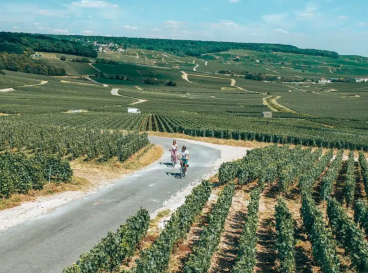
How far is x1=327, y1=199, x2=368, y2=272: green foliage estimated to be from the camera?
604 inches

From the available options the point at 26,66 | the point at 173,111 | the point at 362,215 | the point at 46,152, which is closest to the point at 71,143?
the point at 46,152

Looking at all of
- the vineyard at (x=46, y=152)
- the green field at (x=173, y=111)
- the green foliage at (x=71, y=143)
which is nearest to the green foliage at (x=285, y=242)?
the vineyard at (x=46, y=152)

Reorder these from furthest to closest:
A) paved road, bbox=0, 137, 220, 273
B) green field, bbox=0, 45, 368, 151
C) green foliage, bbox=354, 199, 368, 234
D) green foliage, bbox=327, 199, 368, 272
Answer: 1. green field, bbox=0, 45, 368, 151
2. green foliage, bbox=354, 199, 368, 234
3. green foliage, bbox=327, 199, 368, 272
4. paved road, bbox=0, 137, 220, 273

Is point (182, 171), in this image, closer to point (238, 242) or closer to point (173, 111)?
point (238, 242)

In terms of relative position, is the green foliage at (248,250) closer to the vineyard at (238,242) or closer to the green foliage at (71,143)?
the vineyard at (238,242)

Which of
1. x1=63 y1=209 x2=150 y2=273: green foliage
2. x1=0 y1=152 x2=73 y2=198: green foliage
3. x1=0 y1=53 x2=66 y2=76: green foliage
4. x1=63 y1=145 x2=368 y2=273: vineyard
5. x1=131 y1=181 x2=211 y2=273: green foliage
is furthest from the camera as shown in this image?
x1=0 y1=53 x2=66 y2=76: green foliage

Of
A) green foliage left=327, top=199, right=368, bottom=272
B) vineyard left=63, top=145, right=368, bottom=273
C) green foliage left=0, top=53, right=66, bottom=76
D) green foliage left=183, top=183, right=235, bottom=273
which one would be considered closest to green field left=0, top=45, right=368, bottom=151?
green foliage left=0, top=53, right=66, bottom=76

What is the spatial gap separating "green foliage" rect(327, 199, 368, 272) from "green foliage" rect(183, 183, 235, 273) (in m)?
6.20

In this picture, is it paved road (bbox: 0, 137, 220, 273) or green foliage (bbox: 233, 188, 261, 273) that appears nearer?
green foliage (bbox: 233, 188, 261, 273)

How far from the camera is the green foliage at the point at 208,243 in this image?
44.5 ft

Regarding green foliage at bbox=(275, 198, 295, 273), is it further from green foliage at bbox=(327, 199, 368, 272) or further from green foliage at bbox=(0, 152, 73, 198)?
green foliage at bbox=(0, 152, 73, 198)

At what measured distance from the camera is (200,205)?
22000 millimetres

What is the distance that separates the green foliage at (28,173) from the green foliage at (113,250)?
963 centimetres

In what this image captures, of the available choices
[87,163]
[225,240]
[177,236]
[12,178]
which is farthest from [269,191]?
[12,178]
